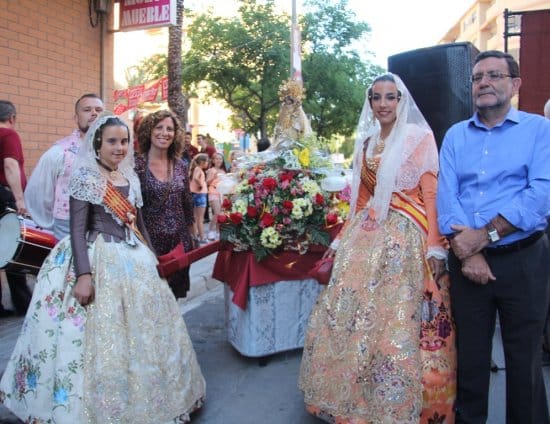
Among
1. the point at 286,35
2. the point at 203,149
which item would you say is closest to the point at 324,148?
the point at 203,149

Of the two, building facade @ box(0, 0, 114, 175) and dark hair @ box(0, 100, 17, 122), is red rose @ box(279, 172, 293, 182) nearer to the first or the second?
dark hair @ box(0, 100, 17, 122)

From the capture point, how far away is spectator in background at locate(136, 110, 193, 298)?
3.85 meters

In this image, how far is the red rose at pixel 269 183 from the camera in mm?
4086

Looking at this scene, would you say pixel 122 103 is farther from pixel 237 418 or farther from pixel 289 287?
pixel 237 418

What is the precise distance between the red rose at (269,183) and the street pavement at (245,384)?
55.7 inches

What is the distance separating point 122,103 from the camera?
11094 millimetres

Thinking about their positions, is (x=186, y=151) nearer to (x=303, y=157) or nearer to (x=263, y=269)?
(x=303, y=157)

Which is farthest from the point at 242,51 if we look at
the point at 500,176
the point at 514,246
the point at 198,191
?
the point at 514,246

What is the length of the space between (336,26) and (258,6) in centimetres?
245

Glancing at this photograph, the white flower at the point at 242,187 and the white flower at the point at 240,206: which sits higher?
the white flower at the point at 242,187

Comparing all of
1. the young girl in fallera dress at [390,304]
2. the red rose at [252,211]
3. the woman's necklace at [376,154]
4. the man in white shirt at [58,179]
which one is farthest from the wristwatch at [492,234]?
the man in white shirt at [58,179]

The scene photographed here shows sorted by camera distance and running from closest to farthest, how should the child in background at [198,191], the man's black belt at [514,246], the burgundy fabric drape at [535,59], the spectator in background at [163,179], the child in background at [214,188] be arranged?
the man's black belt at [514,246]
the spectator in background at [163,179]
the burgundy fabric drape at [535,59]
the child in background at [214,188]
the child in background at [198,191]

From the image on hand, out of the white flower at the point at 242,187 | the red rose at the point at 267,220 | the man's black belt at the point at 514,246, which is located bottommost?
the red rose at the point at 267,220

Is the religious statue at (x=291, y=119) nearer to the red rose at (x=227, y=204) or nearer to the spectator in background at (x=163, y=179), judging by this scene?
the red rose at (x=227, y=204)
